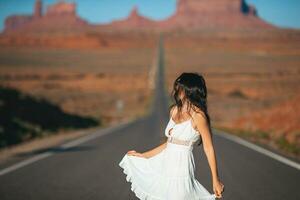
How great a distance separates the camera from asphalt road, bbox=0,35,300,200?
8227 millimetres

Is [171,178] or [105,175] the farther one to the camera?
[105,175]

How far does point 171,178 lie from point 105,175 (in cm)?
525

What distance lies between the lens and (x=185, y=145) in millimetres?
4859

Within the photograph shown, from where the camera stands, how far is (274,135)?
20953 millimetres

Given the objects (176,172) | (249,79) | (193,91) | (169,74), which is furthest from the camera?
(169,74)

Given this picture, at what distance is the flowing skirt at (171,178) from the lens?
16.1ft

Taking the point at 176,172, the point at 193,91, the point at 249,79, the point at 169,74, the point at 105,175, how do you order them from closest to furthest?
the point at 193,91 → the point at 176,172 → the point at 105,175 → the point at 249,79 → the point at 169,74

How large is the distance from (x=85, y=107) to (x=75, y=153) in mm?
38178

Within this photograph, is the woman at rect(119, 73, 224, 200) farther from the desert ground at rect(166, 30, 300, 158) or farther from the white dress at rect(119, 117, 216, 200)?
the desert ground at rect(166, 30, 300, 158)

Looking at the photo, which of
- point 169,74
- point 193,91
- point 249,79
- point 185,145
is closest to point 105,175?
point 185,145

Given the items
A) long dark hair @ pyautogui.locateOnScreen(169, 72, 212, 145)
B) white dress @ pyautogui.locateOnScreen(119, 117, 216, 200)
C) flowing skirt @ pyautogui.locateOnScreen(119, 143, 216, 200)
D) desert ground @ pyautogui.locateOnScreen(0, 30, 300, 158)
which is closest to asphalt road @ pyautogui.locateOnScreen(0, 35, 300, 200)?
flowing skirt @ pyautogui.locateOnScreen(119, 143, 216, 200)

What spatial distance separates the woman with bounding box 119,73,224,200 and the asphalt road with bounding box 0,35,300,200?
119 inches

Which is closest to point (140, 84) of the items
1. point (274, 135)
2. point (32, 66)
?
point (32, 66)

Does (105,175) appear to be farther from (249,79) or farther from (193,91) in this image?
(249,79)
